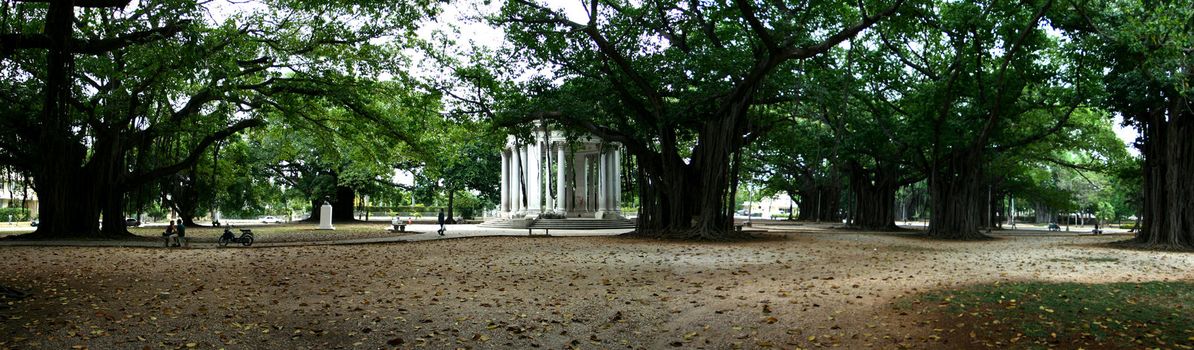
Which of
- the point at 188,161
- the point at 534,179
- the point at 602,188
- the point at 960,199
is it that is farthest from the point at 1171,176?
the point at 188,161

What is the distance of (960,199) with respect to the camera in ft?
85.9

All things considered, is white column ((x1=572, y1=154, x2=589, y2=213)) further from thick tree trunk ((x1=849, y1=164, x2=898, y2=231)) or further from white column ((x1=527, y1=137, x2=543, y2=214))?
thick tree trunk ((x1=849, y1=164, x2=898, y2=231))

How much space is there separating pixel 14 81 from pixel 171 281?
50.1ft

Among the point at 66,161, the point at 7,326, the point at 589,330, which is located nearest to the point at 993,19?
the point at 589,330

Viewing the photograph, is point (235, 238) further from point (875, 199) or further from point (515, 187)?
point (875, 199)

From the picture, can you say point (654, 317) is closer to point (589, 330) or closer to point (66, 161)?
point (589, 330)

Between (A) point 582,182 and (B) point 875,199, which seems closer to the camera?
(B) point 875,199

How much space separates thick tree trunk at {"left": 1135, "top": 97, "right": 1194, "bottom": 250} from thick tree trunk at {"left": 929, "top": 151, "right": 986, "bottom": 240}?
A: 5.45 meters

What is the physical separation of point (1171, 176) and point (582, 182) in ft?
90.4

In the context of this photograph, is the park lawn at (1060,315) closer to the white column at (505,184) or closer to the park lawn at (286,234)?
the park lawn at (286,234)

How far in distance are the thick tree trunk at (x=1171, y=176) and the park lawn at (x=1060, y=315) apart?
1259 centimetres

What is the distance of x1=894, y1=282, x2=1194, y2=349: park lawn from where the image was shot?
21.4 feet

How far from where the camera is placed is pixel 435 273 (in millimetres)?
12305

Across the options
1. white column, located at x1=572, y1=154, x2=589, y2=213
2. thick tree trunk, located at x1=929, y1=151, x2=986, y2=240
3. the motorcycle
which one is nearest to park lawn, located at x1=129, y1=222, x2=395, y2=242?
the motorcycle
